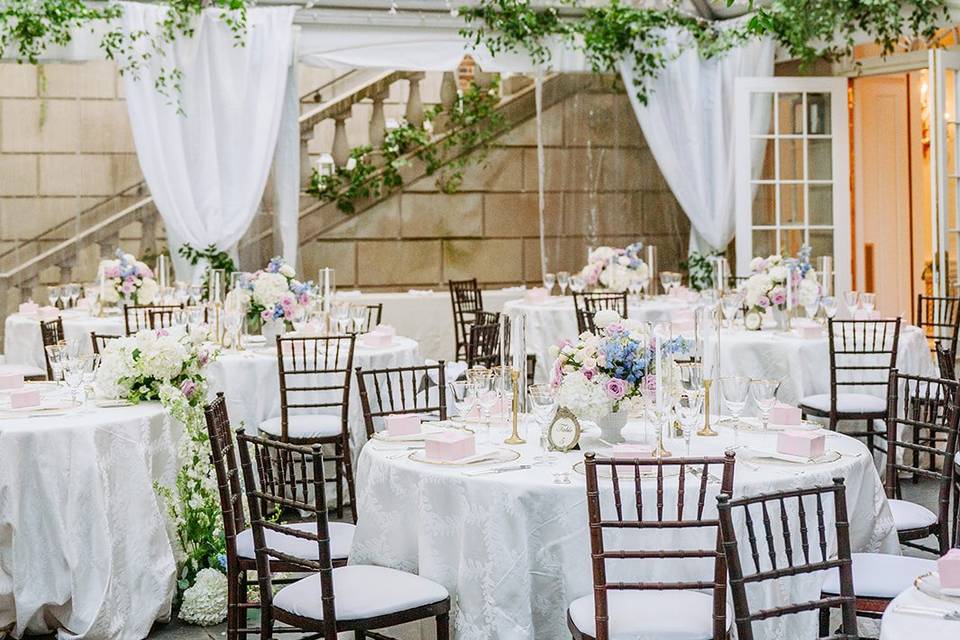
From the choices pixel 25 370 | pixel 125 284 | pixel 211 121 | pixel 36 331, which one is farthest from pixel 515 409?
pixel 211 121

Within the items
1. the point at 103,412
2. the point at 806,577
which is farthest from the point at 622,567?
the point at 103,412

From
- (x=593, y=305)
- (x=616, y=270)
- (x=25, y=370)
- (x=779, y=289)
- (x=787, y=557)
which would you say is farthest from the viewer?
(x=616, y=270)

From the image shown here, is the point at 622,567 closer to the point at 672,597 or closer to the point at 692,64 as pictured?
the point at 672,597

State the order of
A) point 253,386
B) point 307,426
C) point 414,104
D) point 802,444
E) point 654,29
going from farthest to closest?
point 414,104 → point 654,29 → point 253,386 → point 307,426 → point 802,444

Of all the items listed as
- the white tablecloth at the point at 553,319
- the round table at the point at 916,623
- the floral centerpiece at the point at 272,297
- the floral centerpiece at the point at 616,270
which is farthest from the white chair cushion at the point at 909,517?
the floral centerpiece at the point at 616,270

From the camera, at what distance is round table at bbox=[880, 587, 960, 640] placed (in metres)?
2.14

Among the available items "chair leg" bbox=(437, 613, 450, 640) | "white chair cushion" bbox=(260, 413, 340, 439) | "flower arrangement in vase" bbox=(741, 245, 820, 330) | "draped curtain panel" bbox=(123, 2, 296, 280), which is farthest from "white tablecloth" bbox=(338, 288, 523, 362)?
"chair leg" bbox=(437, 613, 450, 640)

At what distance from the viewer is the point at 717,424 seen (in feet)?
13.5

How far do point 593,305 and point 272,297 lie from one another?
203 cm

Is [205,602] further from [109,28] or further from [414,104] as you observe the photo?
[414,104]

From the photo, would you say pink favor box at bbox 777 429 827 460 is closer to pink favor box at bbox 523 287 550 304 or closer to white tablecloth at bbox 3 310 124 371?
white tablecloth at bbox 3 310 124 371

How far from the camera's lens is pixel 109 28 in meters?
8.47

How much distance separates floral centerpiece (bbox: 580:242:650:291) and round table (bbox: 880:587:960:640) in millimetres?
6120

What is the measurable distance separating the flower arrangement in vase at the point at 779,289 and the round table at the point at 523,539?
3.19 metres
